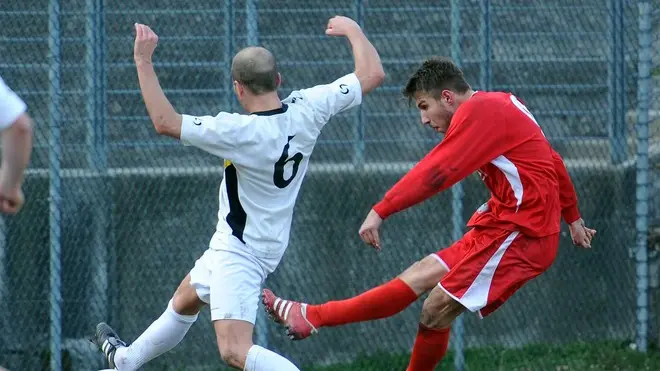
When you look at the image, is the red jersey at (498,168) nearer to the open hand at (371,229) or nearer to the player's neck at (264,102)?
the open hand at (371,229)

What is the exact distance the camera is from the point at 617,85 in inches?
300

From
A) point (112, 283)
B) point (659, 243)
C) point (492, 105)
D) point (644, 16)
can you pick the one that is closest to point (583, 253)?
point (659, 243)

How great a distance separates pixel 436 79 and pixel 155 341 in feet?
6.27

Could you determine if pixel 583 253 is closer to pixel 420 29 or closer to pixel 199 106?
pixel 420 29

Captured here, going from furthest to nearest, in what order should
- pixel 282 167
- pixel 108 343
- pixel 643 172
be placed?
pixel 643 172
pixel 108 343
pixel 282 167

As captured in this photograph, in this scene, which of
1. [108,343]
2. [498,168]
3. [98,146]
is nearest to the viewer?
[498,168]

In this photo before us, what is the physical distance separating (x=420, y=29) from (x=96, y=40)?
2211 millimetres

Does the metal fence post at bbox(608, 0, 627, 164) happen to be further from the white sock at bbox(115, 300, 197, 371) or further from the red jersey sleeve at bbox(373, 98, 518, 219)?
the white sock at bbox(115, 300, 197, 371)

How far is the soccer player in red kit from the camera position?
518 centimetres

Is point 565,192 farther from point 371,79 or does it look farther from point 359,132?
point 359,132

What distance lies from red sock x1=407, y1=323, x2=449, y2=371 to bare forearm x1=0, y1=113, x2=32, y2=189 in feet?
8.53

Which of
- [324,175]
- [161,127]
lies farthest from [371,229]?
[324,175]

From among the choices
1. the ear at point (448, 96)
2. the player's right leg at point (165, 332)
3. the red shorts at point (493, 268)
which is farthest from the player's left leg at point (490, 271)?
the player's right leg at point (165, 332)

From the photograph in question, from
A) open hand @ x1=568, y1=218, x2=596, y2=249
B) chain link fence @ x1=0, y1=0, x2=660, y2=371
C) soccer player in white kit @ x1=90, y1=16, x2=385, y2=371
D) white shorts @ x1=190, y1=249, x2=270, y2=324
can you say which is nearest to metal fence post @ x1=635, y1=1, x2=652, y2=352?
chain link fence @ x1=0, y1=0, x2=660, y2=371
